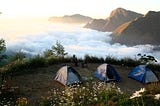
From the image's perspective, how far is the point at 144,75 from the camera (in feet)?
80.4

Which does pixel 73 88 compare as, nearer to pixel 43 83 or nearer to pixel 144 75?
pixel 43 83

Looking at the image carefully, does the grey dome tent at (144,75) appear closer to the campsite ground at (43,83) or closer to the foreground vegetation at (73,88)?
the campsite ground at (43,83)

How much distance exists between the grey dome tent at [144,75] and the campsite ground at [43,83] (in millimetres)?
415

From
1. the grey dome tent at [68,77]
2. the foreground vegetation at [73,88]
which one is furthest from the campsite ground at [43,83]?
the foreground vegetation at [73,88]

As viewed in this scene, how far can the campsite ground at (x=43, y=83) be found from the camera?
1912 cm

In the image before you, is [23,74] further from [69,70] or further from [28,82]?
[69,70]

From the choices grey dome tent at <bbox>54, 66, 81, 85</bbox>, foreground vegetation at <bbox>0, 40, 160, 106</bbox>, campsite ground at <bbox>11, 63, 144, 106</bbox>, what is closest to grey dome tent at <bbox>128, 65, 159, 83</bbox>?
campsite ground at <bbox>11, 63, 144, 106</bbox>

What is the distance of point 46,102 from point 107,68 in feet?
33.3

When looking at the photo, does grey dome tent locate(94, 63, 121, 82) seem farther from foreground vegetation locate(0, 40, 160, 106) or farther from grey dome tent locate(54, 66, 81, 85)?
grey dome tent locate(54, 66, 81, 85)

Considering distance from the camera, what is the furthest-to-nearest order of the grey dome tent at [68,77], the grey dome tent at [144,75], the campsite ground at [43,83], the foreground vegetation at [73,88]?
1. the grey dome tent at [144,75]
2. the grey dome tent at [68,77]
3. the campsite ground at [43,83]
4. the foreground vegetation at [73,88]

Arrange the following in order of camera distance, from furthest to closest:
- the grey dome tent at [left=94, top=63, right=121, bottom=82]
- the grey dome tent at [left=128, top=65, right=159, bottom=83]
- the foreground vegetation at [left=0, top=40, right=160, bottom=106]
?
the grey dome tent at [left=128, top=65, right=159, bottom=83], the grey dome tent at [left=94, top=63, right=121, bottom=82], the foreground vegetation at [left=0, top=40, right=160, bottom=106]

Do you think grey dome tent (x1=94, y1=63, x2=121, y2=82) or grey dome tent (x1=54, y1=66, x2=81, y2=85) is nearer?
grey dome tent (x1=54, y1=66, x2=81, y2=85)

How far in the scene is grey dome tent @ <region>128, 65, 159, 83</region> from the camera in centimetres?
2447

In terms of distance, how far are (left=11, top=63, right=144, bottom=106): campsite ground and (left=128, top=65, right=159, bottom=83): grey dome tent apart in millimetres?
415
